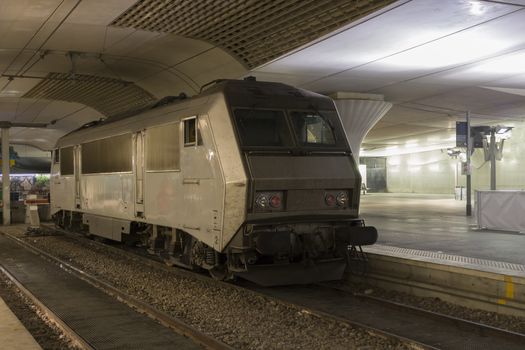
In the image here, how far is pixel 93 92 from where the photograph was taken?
81.6ft

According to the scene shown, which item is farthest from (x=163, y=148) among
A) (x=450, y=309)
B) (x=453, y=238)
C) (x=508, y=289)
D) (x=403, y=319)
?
(x=453, y=238)

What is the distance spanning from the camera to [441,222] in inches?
700

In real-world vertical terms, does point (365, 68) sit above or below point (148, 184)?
above

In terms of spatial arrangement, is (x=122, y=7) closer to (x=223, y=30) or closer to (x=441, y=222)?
(x=223, y=30)

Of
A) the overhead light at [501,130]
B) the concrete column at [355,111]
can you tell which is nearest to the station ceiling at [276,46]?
the concrete column at [355,111]

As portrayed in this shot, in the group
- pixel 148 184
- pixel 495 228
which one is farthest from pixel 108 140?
pixel 495 228

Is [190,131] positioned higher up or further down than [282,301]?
higher up

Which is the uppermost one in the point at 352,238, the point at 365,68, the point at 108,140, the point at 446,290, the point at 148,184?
the point at 365,68

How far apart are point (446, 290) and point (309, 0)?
22.4 ft

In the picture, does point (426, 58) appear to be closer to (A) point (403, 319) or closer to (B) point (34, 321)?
(A) point (403, 319)

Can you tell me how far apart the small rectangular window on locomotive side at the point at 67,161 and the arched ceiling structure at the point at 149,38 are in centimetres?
193

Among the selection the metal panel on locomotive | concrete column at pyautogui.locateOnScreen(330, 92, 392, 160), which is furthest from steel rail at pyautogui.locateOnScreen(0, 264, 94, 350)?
concrete column at pyautogui.locateOnScreen(330, 92, 392, 160)

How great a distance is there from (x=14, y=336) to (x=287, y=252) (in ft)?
12.6

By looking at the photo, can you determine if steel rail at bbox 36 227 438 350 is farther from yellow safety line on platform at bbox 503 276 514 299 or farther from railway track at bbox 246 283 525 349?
Result: yellow safety line on platform at bbox 503 276 514 299
